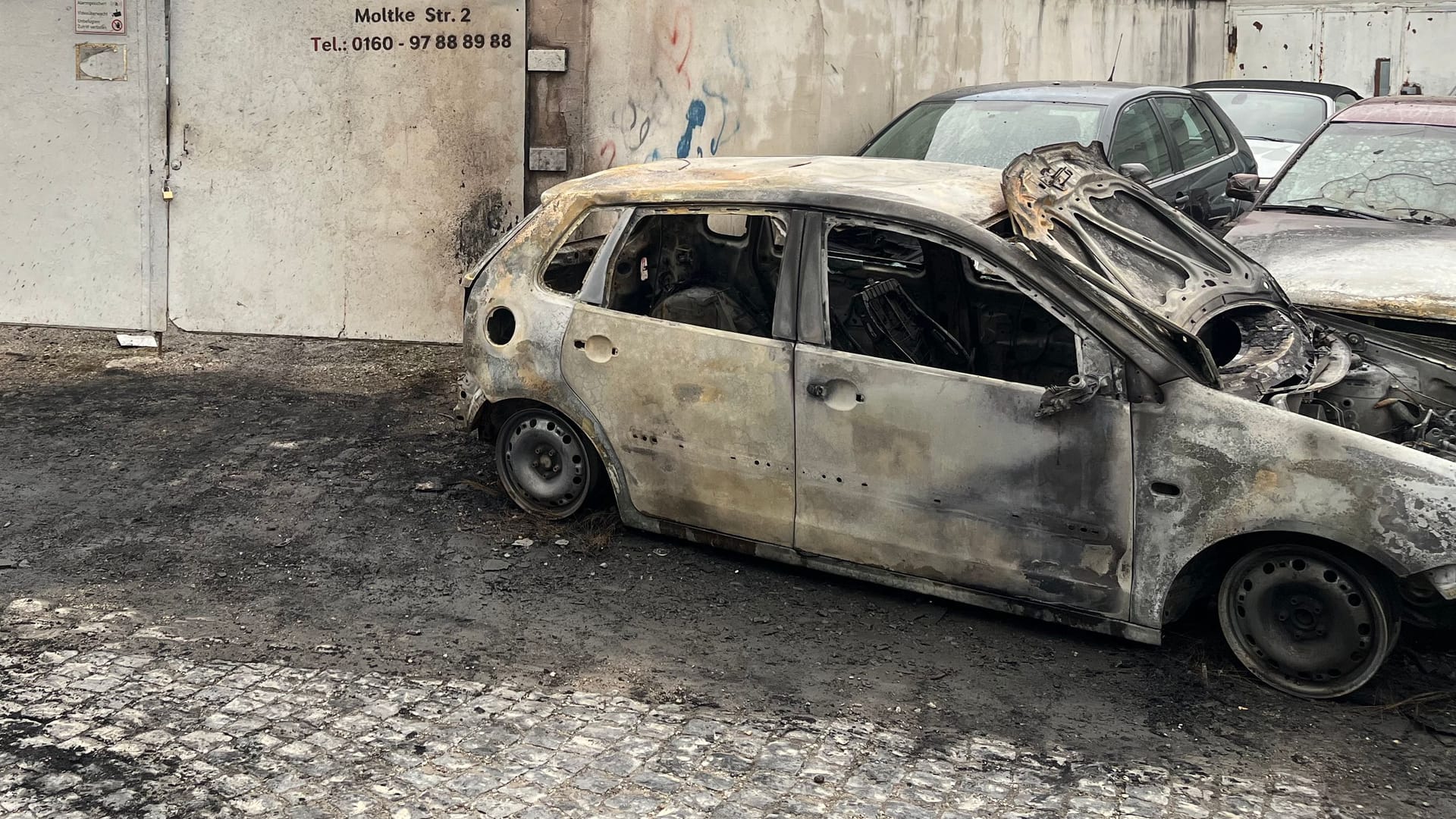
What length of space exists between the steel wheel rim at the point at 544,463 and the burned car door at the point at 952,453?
1.09 metres

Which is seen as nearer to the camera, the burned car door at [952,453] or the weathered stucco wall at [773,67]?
the burned car door at [952,453]

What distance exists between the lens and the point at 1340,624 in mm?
4262

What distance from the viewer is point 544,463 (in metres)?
5.79

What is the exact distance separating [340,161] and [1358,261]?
608 cm

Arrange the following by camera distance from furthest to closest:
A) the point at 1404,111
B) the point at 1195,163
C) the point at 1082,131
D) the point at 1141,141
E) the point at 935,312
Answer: the point at 1195,163 → the point at 1141,141 → the point at 1082,131 → the point at 1404,111 → the point at 935,312

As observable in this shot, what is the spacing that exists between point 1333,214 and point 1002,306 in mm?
2716

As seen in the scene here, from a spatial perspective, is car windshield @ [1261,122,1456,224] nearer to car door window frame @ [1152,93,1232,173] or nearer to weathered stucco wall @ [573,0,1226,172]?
car door window frame @ [1152,93,1232,173]

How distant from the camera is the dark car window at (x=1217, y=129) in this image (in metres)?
10.2

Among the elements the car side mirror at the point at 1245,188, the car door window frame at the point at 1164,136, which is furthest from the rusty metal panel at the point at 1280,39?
the car side mirror at the point at 1245,188

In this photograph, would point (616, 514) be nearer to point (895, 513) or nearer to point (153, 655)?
point (895, 513)

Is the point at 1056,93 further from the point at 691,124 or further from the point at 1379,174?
the point at 691,124

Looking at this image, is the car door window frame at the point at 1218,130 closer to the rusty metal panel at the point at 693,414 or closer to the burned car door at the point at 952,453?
the burned car door at the point at 952,453

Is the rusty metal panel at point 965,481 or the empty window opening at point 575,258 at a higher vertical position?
the empty window opening at point 575,258

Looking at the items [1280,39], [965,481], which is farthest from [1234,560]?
[1280,39]
